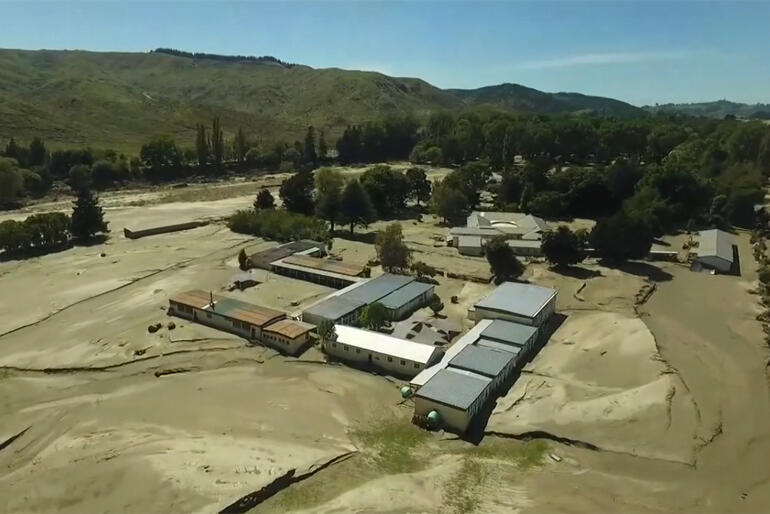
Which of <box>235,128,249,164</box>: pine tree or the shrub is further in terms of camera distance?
<box>235,128,249,164</box>: pine tree

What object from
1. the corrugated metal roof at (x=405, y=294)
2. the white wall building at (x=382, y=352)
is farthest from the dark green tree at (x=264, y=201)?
the white wall building at (x=382, y=352)

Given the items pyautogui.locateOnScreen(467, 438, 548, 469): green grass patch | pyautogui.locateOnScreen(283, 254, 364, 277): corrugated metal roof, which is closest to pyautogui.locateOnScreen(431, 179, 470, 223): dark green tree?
pyautogui.locateOnScreen(283, 254, 364, 277): corrugated metal roof

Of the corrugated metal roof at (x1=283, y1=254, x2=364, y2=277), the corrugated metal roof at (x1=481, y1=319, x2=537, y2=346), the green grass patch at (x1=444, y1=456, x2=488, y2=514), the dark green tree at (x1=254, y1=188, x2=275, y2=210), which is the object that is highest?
the dark green tree at (x1=254, y1=188, x2=275, y2=210)

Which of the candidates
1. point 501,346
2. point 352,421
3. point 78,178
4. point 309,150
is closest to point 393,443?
point 352,421

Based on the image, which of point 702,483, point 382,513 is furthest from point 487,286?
point 382,513

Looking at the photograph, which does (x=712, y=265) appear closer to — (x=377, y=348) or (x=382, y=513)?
(x=377, y=348)

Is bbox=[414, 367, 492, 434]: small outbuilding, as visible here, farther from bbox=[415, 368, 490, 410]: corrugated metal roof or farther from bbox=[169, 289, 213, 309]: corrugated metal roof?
bbox=[169, 289, 213, 309]: corrugated metal roof
